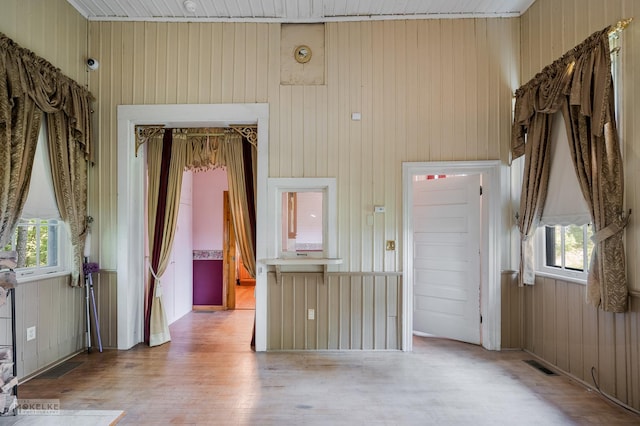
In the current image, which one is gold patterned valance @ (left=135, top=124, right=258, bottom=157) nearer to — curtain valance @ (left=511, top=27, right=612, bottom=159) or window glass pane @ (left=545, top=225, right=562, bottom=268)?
curtain valance @ (left=511, top=27, right=612, bottom=159)

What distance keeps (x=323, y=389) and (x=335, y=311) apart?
979mm

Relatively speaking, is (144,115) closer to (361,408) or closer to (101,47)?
(101,47)

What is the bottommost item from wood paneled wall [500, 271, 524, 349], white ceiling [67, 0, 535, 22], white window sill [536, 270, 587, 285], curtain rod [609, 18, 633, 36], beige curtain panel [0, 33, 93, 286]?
wood paneled wall [500, 271, 524, 349]

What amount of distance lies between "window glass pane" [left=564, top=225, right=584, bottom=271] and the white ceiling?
2.46 m

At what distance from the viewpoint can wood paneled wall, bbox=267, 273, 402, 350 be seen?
3572 mm

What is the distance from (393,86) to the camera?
11.9ft

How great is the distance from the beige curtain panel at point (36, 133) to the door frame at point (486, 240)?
3.55 m

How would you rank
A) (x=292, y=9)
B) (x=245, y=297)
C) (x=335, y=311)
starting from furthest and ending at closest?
1. (x=245, y=297)
2. (x=335, y=311)
3. (x=292, y=9)

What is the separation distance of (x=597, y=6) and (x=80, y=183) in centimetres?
518

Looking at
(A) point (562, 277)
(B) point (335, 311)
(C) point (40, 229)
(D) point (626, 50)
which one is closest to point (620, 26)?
(D) point (626, 50)

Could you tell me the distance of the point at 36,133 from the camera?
2895 millimetres

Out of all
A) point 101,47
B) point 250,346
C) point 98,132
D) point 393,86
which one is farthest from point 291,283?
point 101,47

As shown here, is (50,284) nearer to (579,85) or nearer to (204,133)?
(204,133)

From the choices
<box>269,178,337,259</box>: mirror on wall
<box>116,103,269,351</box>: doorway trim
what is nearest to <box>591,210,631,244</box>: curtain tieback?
<box>269,178,337,259</box>: mirror on wall
